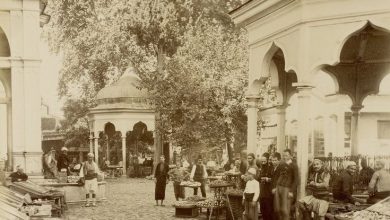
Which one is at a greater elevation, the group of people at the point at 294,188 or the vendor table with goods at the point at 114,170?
the group of people at the point at 294,188

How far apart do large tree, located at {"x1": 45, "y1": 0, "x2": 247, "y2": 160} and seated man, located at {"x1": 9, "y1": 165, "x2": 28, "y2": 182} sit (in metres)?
11.8

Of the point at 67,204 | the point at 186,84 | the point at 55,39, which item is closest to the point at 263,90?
the point at 186,84

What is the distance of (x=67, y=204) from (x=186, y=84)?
1096 cm

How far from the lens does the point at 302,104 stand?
12328mm

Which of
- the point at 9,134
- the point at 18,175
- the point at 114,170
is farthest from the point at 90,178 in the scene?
the point at 114,170

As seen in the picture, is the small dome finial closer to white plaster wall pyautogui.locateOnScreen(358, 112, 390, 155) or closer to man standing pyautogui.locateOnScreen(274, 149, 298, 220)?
white plaster wall pyautogui.locateOnScreen(358, 112, 390, 155)

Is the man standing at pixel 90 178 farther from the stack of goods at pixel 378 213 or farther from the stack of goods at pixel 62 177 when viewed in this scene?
the stack of goods at pixel 378 213

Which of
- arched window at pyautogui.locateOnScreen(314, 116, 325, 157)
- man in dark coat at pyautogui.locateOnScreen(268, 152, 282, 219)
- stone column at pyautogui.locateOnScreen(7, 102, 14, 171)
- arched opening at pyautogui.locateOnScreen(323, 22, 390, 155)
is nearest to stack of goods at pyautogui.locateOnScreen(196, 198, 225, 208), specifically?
man in dark coat at pyautogui.locateOnScreen(268, 152, 282, 219)

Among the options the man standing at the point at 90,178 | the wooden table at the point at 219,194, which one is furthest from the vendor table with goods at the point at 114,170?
the wooden table at the point at 219,194

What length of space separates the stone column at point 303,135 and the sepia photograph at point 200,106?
0.07ft

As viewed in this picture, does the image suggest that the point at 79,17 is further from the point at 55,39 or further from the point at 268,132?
the point at 268,132

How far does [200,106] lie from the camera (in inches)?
1072

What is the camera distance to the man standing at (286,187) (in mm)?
11969

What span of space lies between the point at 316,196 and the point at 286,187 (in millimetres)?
786
